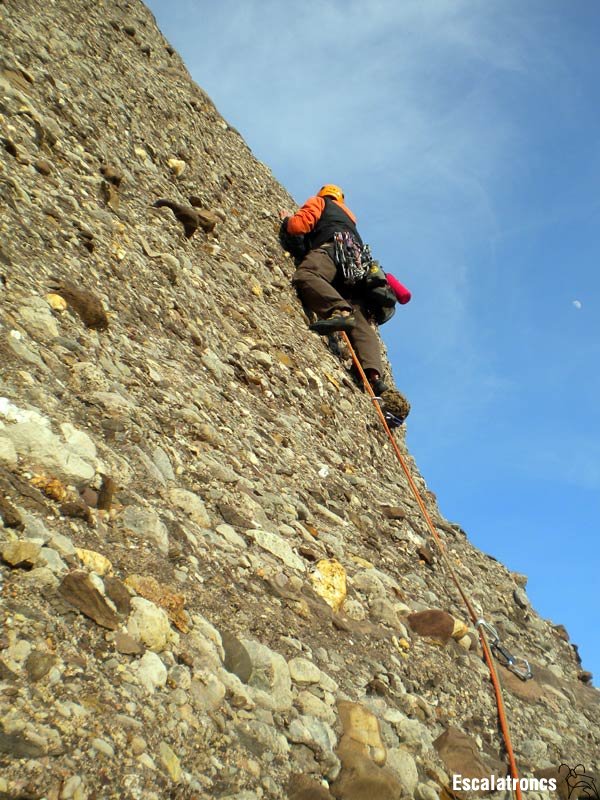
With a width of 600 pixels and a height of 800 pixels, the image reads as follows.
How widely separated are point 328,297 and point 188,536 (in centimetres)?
605

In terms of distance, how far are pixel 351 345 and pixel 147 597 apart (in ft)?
22.9

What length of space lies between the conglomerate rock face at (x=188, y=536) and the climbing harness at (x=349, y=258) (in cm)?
156

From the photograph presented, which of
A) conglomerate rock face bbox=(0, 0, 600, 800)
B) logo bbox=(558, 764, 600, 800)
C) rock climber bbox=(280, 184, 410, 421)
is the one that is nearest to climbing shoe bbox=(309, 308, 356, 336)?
rock climber bbox=(280, 184, 410, 421)

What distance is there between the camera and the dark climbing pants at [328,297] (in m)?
9.23

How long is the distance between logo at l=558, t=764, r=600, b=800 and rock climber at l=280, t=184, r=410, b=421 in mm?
5489

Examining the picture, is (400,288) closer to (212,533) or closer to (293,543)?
(293,543)

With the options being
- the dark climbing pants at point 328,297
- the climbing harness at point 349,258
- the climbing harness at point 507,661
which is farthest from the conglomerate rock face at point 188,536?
the climbing harness at point 349,258

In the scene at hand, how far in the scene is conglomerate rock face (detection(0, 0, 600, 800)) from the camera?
250 cm

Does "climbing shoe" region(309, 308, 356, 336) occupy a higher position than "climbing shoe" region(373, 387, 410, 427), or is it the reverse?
"climbing shoe" region(309, 308, 356, 336)

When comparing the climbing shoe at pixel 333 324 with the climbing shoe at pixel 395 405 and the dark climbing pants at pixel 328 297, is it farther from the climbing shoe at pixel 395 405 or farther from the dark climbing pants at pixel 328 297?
the climbing shoe at pixel 395 405

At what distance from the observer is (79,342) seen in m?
4.30

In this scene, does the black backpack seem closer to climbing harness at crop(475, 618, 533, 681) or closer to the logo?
climbing harness at crop(475, 618, 533, 681)

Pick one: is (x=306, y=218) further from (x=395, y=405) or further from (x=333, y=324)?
(x=395, y=405)

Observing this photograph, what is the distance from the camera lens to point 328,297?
9203mm
